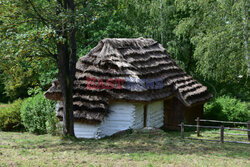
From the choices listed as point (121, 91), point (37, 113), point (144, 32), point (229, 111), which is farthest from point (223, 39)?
point (37, 113)

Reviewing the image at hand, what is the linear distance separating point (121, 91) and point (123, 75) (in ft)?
3.01

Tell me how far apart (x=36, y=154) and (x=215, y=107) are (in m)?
14.6

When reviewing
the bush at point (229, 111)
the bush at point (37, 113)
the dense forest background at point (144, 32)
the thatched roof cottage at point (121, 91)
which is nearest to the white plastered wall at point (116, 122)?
the thatched roof cottage at point (121, 91)

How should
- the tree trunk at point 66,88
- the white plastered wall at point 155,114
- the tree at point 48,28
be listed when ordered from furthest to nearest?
the white plastered wall at point 155,114, the tree trunk at point 66,88, the tree at point 48,28

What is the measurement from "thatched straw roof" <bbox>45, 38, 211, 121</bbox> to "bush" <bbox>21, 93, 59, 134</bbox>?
2.16 m

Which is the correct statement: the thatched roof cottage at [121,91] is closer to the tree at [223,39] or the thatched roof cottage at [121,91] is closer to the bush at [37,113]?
the bush at [37,113]

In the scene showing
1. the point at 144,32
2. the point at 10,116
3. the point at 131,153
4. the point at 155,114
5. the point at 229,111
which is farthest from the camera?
the point at 144,32

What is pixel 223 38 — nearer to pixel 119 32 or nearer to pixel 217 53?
pixel 217 53

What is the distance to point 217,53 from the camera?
18.2 meters

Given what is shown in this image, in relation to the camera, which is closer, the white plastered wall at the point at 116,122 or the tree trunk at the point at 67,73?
the tree trunk at the point at 67,73

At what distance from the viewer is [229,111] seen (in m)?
21.0

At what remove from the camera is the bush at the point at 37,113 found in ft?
59.2

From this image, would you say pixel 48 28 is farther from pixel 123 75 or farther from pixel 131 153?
pixel 131 153

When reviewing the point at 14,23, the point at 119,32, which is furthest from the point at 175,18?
the point at 14,23
